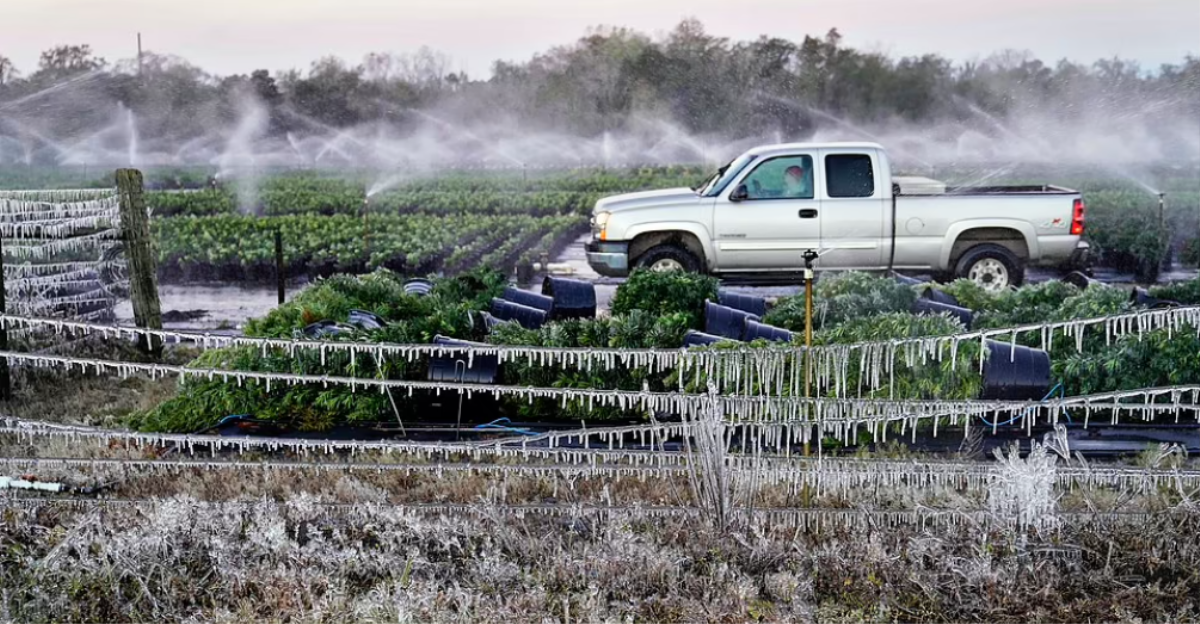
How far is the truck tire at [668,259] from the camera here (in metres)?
10.5

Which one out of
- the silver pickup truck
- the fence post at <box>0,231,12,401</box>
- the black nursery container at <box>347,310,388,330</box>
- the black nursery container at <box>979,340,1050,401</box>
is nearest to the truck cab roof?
the silver pickup truck

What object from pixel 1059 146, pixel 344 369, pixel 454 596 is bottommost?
pixel 454 596

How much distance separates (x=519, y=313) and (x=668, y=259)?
2339 mm

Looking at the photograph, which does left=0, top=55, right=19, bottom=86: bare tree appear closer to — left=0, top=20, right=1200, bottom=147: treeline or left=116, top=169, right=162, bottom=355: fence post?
left=0, top=20, right=1200, bottom=147: treeline

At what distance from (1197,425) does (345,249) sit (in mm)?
10372

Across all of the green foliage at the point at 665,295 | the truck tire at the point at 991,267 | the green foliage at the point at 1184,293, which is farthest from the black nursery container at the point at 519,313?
the green foliage at the point at 1184,293

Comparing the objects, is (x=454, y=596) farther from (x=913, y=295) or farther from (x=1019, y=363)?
(x=913, y=295)

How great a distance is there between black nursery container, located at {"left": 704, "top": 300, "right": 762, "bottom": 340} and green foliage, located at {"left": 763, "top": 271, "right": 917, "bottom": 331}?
0.73 feet

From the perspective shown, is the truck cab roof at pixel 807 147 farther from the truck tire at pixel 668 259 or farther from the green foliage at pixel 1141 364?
the green foliage at pixel 1141 364

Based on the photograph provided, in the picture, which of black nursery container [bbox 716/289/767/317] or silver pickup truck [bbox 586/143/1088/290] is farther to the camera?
silver pickup truck [bbox 586/143/1088/290]

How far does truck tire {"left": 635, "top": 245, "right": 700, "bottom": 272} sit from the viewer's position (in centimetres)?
1052

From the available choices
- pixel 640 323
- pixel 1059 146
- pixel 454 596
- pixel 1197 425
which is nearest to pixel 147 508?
pixel 454 596

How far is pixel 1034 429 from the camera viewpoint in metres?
6.40

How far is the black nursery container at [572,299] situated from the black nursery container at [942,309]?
250 centimetres
